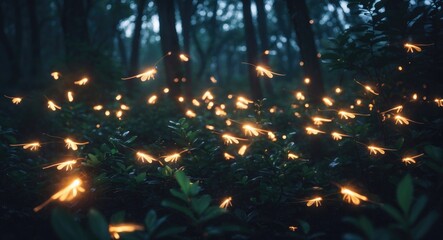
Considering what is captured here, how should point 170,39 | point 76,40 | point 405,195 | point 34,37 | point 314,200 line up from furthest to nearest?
point 34,37
point 76,40
point 170,39
point 314,200
point 405,195

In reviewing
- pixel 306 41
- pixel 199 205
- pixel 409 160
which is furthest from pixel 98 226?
pixel 306 41

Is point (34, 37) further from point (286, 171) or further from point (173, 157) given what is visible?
point (286, 171)

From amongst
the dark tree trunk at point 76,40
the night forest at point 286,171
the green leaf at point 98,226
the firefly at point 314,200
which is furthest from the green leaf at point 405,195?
the dark tree trunk at point 76,40

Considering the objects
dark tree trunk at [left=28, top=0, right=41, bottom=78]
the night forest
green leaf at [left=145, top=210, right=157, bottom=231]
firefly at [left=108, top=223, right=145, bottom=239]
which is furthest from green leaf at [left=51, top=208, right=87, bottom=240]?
dark tree trunk at [left=28, top=0, right=41, bottom=78]

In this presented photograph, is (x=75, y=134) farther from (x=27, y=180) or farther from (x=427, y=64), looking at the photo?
(x=427, y=64)

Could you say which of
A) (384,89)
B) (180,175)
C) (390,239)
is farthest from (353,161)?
(180,175)

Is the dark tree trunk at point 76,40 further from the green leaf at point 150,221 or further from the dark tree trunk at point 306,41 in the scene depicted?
the green leaf at point 150,221

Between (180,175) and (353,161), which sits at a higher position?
(180,175)
